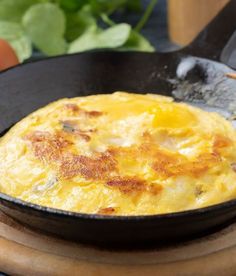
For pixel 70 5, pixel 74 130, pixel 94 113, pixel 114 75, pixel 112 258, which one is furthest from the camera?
pixel 70 5

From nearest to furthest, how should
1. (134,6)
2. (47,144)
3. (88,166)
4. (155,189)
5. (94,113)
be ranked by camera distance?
(155,189)
(88,166)
(47,144)
(94,113)
(134,6)

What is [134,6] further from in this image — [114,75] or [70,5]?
[114,75]

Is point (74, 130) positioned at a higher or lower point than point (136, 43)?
higher

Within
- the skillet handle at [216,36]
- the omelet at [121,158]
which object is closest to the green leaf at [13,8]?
the skillet handle at [216,36]

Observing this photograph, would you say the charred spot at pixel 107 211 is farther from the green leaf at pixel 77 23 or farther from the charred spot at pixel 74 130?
the green leaf at pixel 77 23

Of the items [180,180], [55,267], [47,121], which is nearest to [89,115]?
[47,121]

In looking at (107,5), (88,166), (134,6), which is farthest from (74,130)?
(134,6)

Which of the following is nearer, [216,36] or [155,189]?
[155,189]
